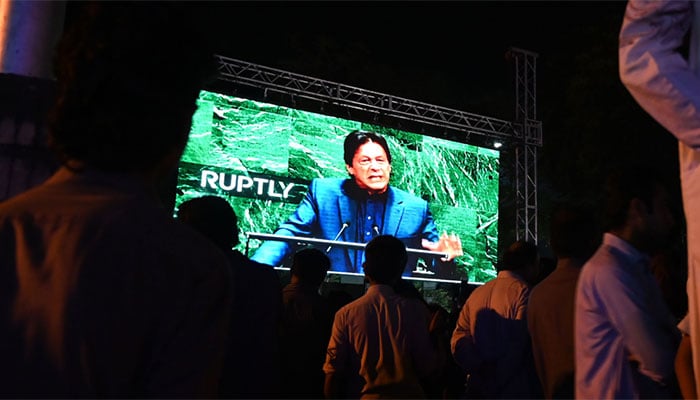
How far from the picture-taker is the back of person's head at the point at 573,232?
3035 mm

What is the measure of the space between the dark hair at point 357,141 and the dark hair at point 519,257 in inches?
333

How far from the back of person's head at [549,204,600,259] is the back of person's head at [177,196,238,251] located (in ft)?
4.61

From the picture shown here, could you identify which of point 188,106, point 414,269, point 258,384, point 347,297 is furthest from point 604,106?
point 188,106

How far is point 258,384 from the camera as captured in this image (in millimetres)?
2826

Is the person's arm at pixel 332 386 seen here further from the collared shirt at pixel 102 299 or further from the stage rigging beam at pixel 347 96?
the stage rigging beam at pixel 347 96

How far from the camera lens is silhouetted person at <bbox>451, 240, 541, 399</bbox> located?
3.86 meters

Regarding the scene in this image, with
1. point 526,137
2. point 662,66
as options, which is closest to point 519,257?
point 662,66

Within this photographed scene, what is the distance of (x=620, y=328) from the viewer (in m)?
1.81

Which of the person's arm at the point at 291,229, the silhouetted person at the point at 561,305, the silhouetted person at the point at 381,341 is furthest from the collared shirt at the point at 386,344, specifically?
the person's arm at the point at 291,229

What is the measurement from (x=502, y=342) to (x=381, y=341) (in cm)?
72

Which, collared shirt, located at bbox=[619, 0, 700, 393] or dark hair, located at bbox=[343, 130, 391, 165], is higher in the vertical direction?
dark hair, located at bbox=[343, 130, 391, 165]

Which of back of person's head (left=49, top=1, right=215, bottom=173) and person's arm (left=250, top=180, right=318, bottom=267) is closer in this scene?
back of person's head (left=49, top=1, right=215, bottom=173)

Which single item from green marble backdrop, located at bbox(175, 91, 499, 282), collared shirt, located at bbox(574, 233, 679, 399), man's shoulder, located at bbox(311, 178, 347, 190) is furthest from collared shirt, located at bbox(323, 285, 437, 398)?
man's shoulder, located at bbox(311, 178, 347, 190)

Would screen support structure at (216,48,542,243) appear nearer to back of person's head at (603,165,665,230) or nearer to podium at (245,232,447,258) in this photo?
podium at (245,232,447,258)
